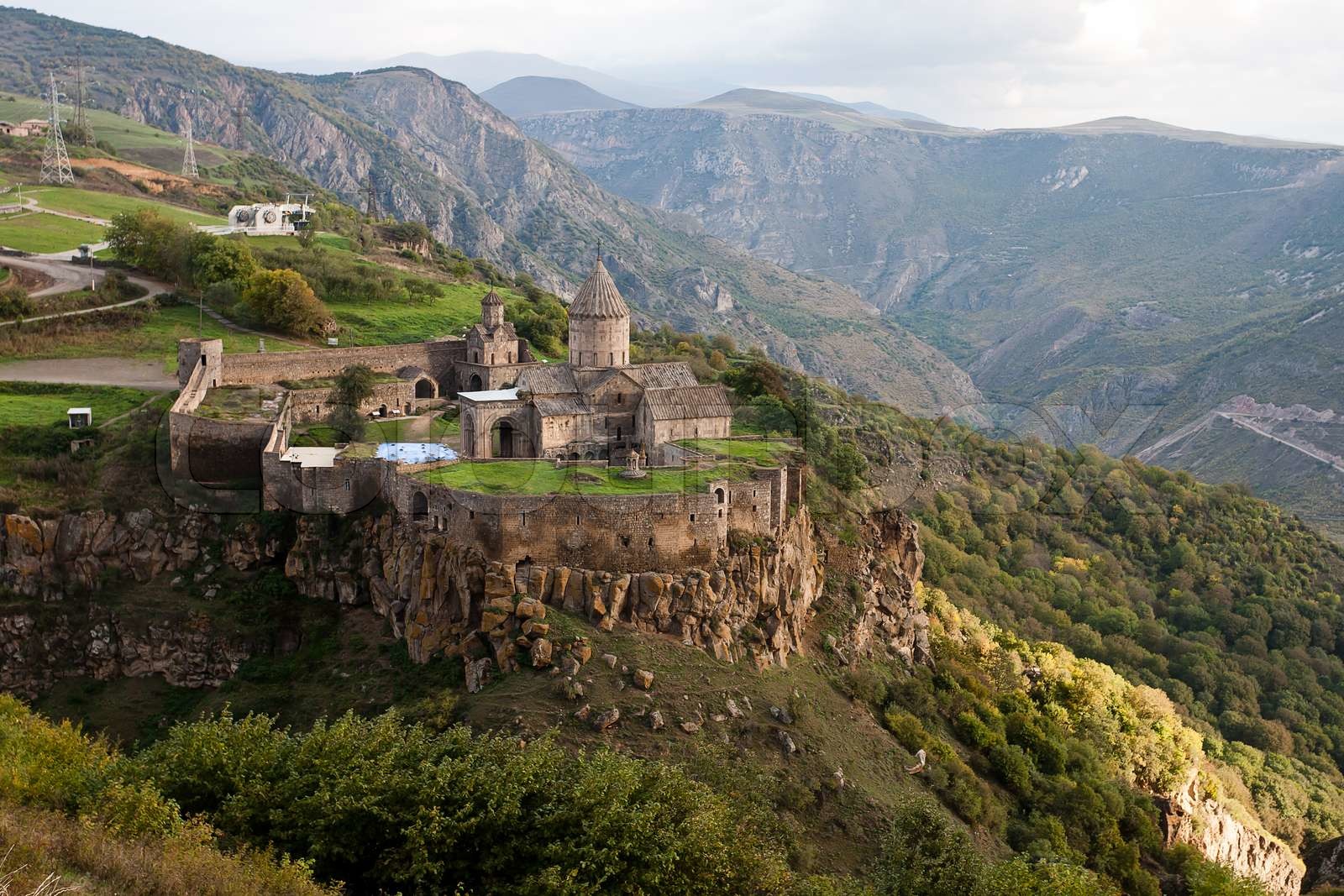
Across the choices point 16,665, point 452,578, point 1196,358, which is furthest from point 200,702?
point 1196,358

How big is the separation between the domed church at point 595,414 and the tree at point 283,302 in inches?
622

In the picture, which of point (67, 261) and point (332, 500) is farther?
point (67, 261)

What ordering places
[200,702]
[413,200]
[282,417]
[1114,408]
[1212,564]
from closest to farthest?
[200,702]
[282,417]
[1212,564]
[1114,408]
[413,200]

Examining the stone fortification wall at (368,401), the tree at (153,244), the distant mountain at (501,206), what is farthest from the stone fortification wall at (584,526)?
the distant mountain at (501,206)

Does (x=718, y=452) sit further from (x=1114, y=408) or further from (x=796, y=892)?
(x=1114, y=408)

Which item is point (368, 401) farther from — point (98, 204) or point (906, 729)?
point (98, 204)

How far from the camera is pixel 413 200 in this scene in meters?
158

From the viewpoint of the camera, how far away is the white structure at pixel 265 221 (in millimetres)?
76500

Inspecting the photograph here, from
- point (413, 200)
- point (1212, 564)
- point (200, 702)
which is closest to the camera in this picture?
point (200, 702)

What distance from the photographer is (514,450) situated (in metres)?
41.9

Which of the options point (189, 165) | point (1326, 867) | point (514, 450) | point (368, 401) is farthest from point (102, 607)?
point (189, 165)

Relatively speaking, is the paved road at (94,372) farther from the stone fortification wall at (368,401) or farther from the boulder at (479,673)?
the boulder at (479,673)

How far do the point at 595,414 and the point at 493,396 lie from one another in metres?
4.21

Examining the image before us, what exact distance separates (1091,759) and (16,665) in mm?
37170
